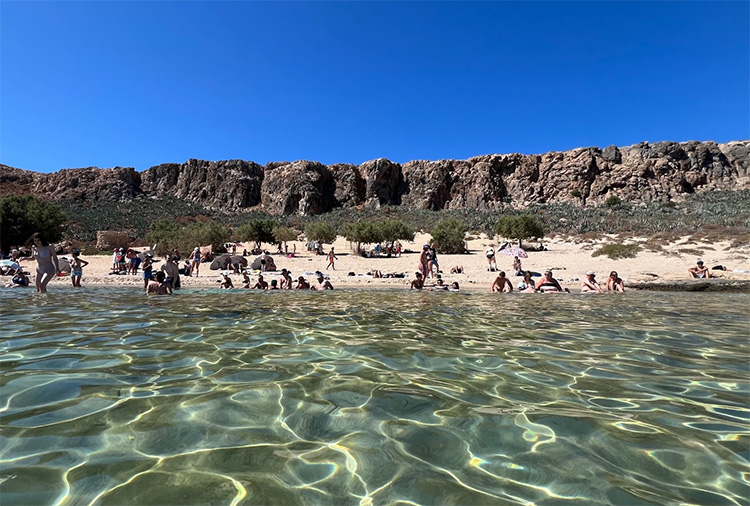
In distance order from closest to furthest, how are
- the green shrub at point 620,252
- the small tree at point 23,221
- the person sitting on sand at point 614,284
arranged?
the person sitting on sand at point 614,284 < the green shrub at point 620,252 < the small tree at point 23,221

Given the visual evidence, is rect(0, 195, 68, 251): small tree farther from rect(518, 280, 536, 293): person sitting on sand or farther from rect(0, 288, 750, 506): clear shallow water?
rect(0, 288, 750, 506): clear shallow water

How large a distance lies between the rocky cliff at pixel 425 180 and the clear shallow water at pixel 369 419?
229ft

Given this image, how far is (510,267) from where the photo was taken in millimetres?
21656

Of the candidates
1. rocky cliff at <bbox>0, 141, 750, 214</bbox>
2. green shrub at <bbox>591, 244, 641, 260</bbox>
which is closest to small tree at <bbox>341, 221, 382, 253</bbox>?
green shrub at <bbox>591, 244, 641, 260</bbox>

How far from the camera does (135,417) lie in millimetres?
2357

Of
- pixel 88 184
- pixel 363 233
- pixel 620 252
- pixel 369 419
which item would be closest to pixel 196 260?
pixel 363 233

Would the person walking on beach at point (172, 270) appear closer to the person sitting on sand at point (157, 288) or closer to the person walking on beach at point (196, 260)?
the person sitting on sand at point (157, 288)

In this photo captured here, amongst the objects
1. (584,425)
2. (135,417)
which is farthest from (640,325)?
(135,417)

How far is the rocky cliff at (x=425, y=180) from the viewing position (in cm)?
6669

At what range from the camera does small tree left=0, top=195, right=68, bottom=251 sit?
98.0ft

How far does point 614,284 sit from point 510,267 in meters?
8.55

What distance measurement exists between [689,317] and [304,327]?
256 inches

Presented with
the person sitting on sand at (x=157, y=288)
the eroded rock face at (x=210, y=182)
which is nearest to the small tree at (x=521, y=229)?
the person sitting on sand at (x=157, y=288)

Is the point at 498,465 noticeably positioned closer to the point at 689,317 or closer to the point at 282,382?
the point at 282,382
